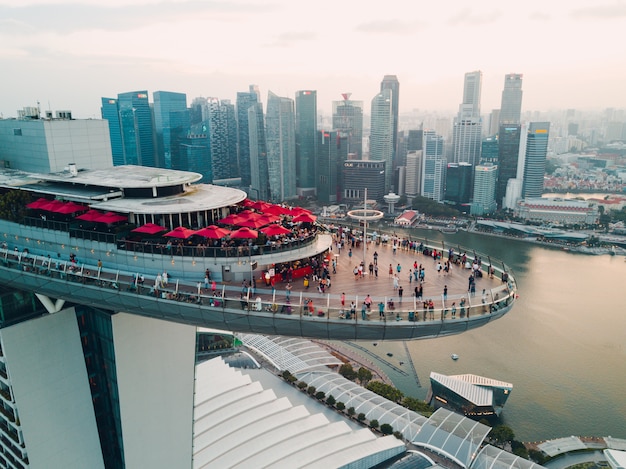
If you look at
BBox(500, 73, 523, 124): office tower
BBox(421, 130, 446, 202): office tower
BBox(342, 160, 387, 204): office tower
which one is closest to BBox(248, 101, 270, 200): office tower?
BBox(342, 160, 387, 204): office tower

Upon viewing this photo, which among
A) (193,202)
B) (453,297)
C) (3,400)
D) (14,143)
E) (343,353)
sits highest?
(14,143)

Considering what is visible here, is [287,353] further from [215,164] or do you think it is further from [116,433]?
[215,164]

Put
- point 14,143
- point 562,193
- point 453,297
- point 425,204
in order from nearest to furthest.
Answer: point 453,297, point 14,143, point 425,204, point 562,193

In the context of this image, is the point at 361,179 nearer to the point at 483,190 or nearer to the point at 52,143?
the point at 483,190

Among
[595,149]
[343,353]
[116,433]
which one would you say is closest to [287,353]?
[343,353]

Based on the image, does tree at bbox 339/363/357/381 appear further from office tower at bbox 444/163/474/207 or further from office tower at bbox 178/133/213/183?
office tower at bbox 444/163/474/207

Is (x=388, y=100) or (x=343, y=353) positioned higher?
(x=388, y=100)

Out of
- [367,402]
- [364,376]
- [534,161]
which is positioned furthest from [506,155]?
[367,402]
